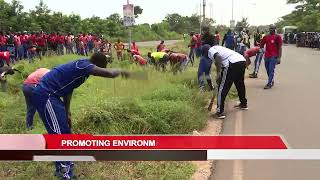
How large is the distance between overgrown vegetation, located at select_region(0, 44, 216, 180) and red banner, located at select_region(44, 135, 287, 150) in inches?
37.4

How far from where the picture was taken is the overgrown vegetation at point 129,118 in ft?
19.2

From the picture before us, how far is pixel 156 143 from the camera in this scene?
14.0 feet

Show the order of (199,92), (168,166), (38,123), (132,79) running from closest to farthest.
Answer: (132,79) → (168,166) → (38,123) → (199,92)

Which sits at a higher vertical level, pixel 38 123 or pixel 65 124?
pixel 65 124

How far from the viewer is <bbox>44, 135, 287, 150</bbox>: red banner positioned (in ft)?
14.0

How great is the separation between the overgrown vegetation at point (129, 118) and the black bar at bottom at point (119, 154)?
1.00 metres

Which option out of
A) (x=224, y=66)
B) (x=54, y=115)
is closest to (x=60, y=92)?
(x=54, y=115)

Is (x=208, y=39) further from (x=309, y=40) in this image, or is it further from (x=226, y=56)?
(x=309, y=40)

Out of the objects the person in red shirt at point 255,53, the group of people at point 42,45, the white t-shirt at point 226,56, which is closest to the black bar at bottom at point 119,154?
the white t-shirt at point 226,56

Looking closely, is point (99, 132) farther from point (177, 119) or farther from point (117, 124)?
point (177, 119)

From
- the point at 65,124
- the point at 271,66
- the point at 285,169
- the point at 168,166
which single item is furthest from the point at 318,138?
the point at 271,66

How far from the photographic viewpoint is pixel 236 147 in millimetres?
4273

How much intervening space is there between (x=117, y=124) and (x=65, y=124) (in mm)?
2175

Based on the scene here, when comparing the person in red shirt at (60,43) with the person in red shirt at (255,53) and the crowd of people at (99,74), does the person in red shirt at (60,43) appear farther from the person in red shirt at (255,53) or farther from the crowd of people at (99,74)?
the person in red shirt at (255,53)
